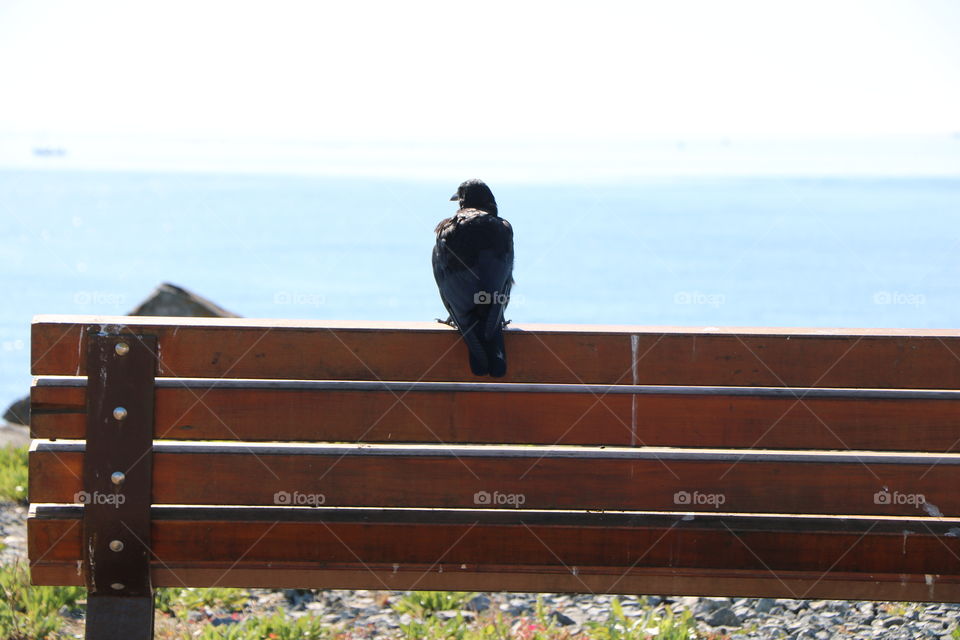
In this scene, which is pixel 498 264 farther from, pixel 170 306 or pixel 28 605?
pixel 170 306

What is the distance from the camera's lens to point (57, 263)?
40.5 meters

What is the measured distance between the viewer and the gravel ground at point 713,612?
13.0 feet

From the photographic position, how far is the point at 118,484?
2.90 meters

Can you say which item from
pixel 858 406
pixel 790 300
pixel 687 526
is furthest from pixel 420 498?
pixel 790 300

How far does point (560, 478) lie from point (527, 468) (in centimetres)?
9

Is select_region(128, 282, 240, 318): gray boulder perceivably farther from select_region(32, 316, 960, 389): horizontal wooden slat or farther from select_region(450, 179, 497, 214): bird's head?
select_region(32, 316, 960, 389): horizontal wooden slat

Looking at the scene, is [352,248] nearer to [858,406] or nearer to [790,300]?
[790,300]

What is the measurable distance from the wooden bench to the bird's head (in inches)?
91.1

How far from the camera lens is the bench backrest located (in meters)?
2.92

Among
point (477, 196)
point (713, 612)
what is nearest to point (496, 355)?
point (713, 612)

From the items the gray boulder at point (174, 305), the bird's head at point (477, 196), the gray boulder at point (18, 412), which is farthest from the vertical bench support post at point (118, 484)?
the gray boulder at point (18, 412)

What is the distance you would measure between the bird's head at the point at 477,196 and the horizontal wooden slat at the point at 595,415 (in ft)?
7.83

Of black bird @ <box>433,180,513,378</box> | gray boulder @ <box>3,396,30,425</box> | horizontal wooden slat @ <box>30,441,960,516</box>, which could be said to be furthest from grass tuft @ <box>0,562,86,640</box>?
gray boulder @ <box>3,396,30,425</box>

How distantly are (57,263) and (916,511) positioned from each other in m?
41.1
